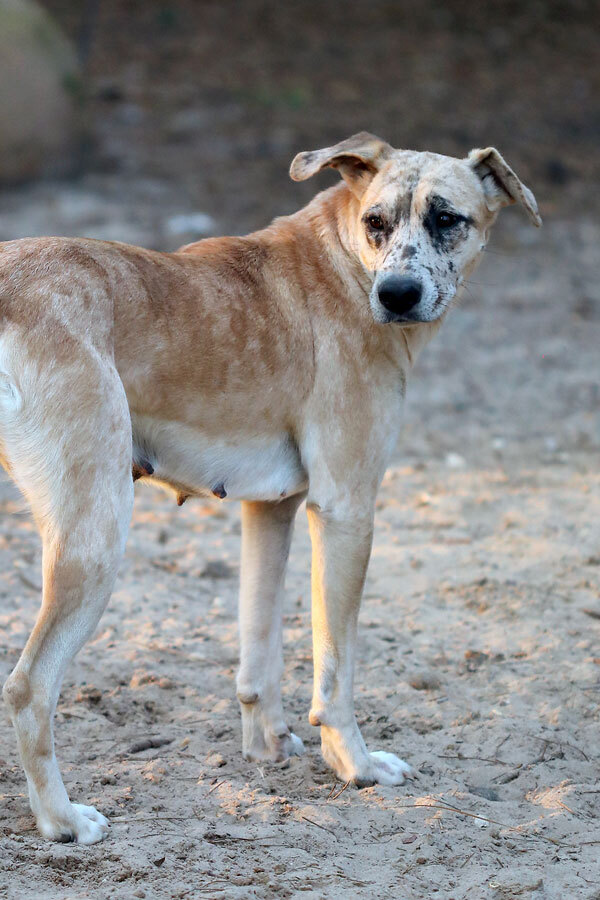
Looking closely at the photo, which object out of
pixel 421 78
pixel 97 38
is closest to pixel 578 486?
pixel 421 78

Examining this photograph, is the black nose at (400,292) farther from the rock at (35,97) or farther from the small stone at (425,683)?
the rock at (35,97)

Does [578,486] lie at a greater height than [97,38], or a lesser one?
lesser

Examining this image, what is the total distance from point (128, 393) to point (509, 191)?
5.46ft

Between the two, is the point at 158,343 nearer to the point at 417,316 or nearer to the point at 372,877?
the point at 417,316

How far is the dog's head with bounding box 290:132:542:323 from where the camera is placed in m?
3.71

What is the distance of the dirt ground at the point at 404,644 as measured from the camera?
3275 mm

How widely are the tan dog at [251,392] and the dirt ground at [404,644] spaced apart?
0.29 m

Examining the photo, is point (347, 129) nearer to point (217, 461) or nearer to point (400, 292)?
point (400, 292)

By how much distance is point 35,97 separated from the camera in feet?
35.9

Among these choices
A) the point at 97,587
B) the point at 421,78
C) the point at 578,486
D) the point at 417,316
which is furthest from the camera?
the point at 421,78

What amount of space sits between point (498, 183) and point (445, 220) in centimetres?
40

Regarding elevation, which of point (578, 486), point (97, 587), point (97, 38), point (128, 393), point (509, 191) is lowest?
point (578, 486)

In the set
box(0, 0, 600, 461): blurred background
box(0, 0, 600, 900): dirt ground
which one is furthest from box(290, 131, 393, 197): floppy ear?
box(0, 0, 600, 461): blurred background

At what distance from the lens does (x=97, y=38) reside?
14227 millimetres
